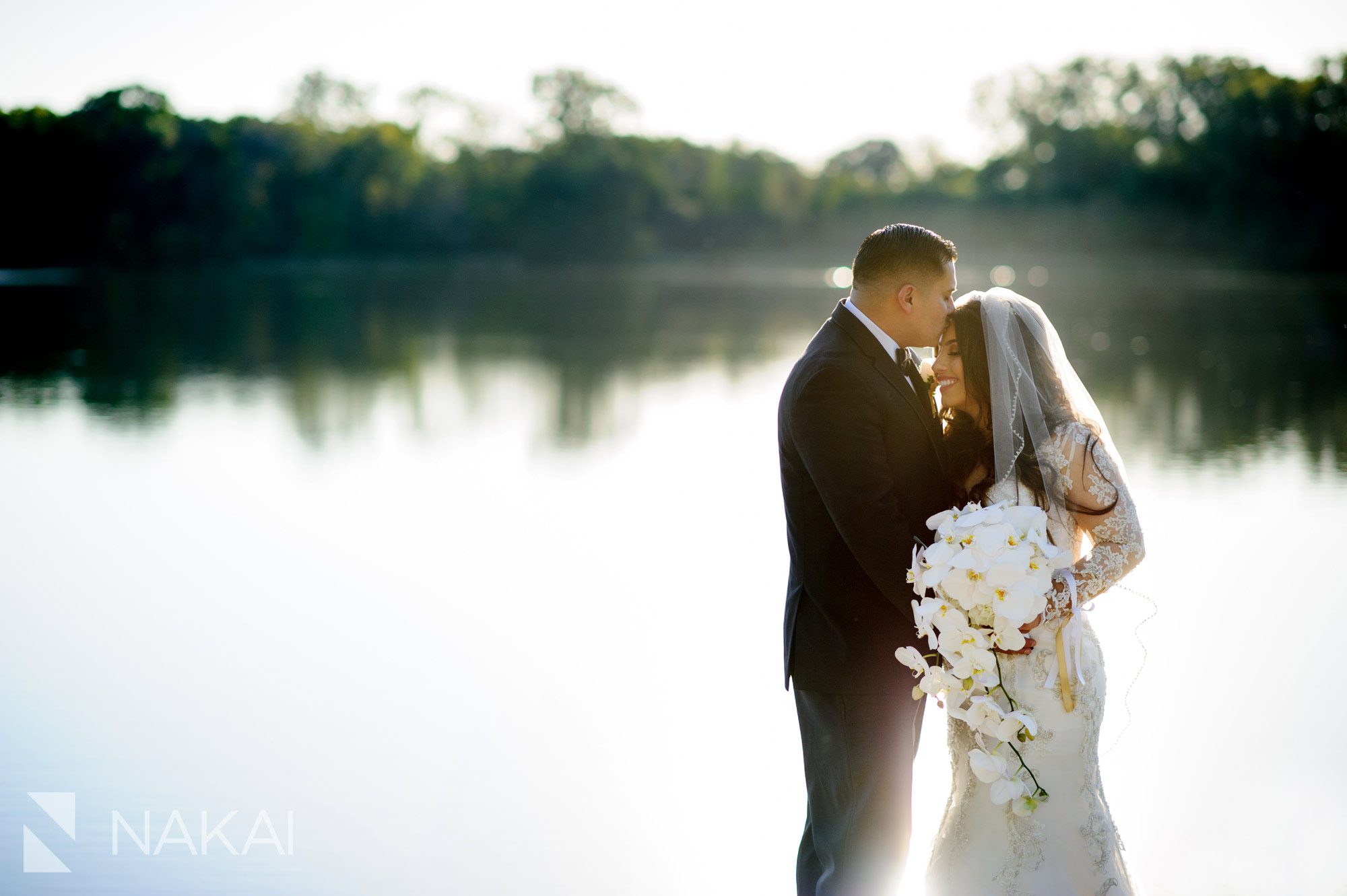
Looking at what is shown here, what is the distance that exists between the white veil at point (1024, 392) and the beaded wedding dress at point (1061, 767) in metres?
0.03

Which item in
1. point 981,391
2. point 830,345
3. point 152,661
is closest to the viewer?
point 830,345

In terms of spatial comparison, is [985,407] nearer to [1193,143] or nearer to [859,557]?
[859,557]

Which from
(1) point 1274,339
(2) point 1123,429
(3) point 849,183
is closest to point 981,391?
(2) point 1123,429

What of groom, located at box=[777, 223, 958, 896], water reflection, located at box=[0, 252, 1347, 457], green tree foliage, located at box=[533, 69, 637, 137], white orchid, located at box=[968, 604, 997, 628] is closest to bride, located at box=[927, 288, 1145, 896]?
groom, located at box=[777, 223, 958, 896]

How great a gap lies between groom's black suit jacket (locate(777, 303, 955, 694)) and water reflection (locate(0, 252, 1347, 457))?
10.5 m

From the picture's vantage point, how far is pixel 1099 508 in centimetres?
346

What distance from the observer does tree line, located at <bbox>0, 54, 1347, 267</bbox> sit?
6291 cm

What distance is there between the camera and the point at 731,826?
499 cm

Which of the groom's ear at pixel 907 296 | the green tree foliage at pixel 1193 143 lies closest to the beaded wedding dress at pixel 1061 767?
the groom's ear at pixel 907 296

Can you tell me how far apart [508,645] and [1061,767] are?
4.11 meters

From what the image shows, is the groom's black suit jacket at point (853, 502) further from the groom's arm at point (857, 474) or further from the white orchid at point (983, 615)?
the white orchid at point (983, 615)

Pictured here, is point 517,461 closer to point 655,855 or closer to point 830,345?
point 655,855

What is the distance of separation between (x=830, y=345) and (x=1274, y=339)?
2481 cm

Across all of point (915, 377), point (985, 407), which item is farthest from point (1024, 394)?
point (915, 377)
